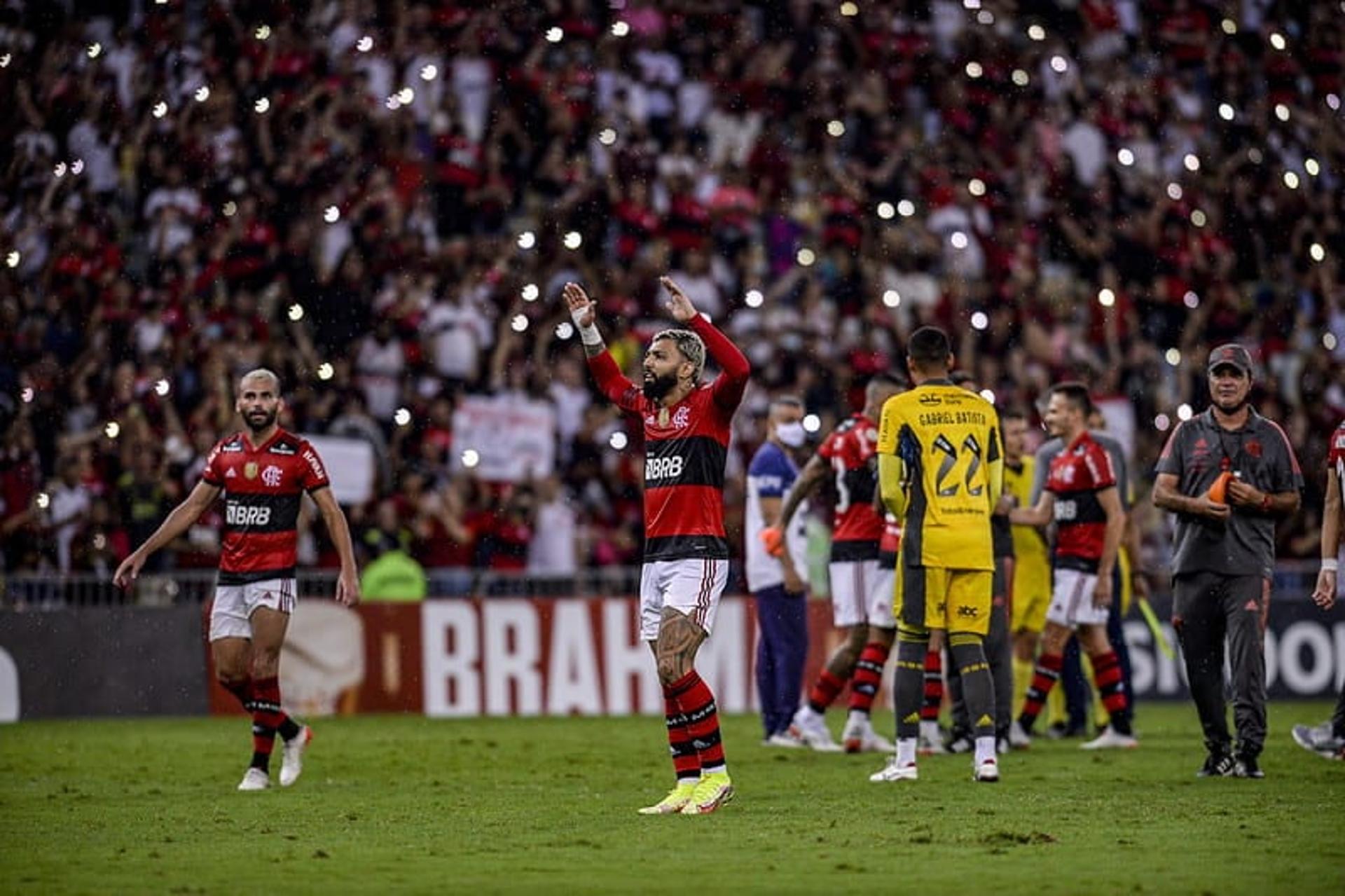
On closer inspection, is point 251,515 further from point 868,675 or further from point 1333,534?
point 1333,534

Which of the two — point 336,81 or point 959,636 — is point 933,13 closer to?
point 336,81

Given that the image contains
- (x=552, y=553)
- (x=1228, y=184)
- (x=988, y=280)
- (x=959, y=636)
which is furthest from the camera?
(x=1228, y=184)

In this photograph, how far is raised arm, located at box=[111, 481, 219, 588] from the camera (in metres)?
13.6

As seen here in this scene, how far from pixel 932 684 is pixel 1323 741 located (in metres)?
2.78

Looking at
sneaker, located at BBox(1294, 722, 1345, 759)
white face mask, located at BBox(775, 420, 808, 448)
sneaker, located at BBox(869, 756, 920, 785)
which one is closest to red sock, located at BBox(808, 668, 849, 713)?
white face mask, located at BBox(775, 420, 808, 448)

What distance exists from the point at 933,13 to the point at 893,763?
18.5m

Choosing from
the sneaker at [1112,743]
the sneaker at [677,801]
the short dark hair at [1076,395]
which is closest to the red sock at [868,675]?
the sneaker at [1112,743]

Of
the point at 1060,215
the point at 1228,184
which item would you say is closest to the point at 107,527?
the point at 1060,215

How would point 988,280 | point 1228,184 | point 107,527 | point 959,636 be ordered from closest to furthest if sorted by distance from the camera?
point 959,636 → point 107,527 → point 988,280 → point 1228,184

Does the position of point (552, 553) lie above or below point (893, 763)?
above

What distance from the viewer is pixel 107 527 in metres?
21.2

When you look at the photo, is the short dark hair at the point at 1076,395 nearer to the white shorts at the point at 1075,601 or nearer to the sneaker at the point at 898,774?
the white shorts at the point at 1075,601

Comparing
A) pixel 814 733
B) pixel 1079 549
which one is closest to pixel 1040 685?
pixel 1079 549

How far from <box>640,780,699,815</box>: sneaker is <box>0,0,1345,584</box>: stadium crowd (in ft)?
35.1
